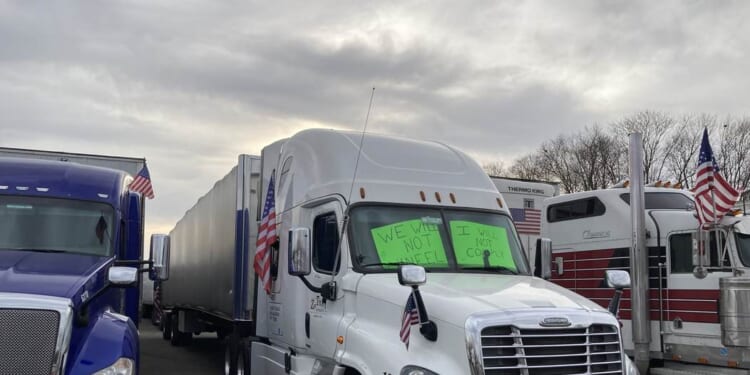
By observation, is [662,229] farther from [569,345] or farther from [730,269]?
[569,345]

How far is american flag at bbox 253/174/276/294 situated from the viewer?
26.2ft

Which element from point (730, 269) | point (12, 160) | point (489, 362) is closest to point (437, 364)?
point (489, 362)

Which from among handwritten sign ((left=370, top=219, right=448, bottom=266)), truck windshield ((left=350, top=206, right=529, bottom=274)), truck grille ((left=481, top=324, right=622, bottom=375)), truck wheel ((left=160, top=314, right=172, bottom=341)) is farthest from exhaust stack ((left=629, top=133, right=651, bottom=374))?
truck wheel ((left=160, top=314, right=172, bottom=341))

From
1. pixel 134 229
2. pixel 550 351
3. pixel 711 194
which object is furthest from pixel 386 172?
pixel 711 194

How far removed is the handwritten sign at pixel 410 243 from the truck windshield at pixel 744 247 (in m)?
5.55

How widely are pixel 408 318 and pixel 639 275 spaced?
653cm

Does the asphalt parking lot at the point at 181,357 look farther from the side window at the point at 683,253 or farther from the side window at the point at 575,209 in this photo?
the side window at the point at 683,253

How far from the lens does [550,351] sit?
461cm

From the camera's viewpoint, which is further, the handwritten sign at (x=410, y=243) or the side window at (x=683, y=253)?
the side window at (x=683, y=253)

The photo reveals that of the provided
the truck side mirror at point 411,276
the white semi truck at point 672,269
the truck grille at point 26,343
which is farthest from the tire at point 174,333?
the truck side mirror at point 411,276

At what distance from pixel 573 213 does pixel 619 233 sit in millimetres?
1098

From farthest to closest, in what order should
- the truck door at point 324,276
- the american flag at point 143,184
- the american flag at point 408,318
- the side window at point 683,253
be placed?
the side window at point 683,253 < the american flag at point 143,184 < the truck door at point 324,276 < the american flag at point 408,318

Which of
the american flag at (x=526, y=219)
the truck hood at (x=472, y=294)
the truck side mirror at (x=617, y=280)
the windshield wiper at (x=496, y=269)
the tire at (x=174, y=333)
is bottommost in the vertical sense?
the tire at (x=174, y=333)

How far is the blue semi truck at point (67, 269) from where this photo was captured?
189 inches
